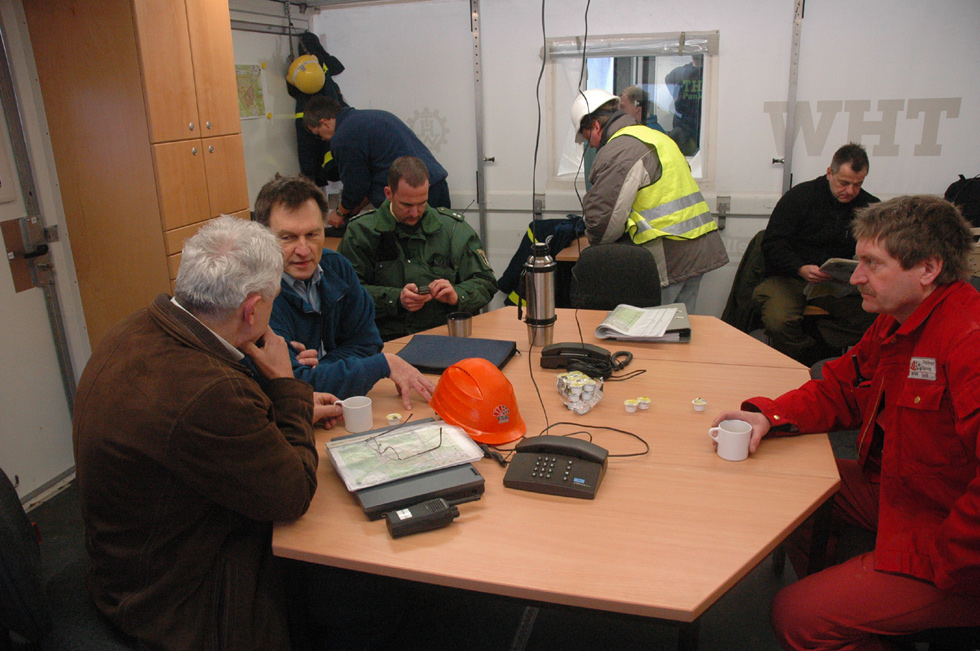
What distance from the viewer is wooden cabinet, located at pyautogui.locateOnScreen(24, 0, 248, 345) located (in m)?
2.90

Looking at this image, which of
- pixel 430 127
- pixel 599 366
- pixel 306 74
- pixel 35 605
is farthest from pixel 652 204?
pixel 35 605

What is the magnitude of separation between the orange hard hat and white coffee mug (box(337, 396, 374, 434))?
209 mm

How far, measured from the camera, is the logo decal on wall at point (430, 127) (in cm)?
499

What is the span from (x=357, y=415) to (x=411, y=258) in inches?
50.8

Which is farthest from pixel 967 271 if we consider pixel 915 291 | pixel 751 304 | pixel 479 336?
pixel 751 304

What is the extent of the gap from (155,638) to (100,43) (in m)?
2.55

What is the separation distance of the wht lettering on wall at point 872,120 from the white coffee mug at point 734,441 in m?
3.27

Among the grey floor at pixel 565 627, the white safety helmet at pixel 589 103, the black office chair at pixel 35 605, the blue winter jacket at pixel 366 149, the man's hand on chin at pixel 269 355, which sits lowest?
the grey floor at pixel 565 627

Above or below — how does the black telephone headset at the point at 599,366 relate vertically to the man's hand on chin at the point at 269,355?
below

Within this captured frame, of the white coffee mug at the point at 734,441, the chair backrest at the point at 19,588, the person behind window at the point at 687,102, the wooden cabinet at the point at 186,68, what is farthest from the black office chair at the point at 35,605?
the person behind window at the point at 687,102

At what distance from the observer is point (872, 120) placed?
4.26 metres

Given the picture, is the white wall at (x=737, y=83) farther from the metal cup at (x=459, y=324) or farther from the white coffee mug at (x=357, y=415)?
the white coffee mug at (x=357, y=415)

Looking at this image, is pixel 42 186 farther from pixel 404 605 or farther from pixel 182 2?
pixel 404 605

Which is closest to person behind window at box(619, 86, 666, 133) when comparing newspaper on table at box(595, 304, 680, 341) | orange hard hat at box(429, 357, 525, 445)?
newspaper on table at box(595, 304, 680, 341)
